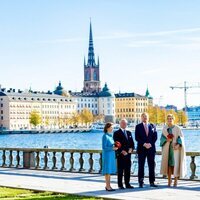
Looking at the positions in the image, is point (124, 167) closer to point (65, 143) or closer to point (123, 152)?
point (123, 152)

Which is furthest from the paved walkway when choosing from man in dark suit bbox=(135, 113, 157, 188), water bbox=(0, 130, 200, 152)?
water bbox=(0, 130, 200, 152)

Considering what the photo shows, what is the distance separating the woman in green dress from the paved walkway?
460 mm

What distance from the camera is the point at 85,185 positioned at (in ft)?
62.7

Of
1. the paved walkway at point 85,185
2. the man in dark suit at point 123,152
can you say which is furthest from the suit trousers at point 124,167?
the paved walkway at point 85,185

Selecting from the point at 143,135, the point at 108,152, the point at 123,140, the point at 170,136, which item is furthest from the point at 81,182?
the point at 170,136

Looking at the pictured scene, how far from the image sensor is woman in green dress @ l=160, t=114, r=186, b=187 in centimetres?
1800

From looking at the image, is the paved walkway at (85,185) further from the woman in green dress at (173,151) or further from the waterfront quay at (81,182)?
the woman in green dress at (173,151)

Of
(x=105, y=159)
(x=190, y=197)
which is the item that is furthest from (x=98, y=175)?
(x=190, y=197)

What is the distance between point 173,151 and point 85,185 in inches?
112

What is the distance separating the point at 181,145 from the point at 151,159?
1.02m

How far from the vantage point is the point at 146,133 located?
18281mm

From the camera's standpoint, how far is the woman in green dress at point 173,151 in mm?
18000

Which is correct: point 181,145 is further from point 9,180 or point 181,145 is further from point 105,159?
point 9,180

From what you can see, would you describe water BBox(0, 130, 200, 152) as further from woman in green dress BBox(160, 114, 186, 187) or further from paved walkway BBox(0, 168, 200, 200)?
woman in green dress BBox(160, 114, 186, 187)
